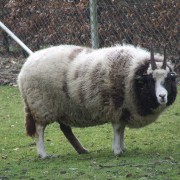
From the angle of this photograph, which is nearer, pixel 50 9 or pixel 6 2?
pixel 50 9

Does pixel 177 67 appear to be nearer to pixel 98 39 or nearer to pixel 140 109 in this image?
pixel 98 39

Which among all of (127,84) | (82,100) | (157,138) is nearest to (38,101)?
(82,100)

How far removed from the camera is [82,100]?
322 inches

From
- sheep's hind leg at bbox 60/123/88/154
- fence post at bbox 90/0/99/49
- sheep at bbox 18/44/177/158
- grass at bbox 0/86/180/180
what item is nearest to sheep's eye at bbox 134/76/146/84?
sheep at bbox 18/44/177/158

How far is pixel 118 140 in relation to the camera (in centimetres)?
811

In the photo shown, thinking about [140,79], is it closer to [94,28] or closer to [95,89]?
[95,89]

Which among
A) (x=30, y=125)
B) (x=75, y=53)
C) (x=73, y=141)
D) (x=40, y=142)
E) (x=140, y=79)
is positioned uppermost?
(x=75, y=53)

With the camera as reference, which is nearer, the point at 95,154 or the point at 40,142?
the point at 95,154

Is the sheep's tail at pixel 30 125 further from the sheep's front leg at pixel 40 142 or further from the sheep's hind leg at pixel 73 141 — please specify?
the sheep's hind leg at pixel 73 141

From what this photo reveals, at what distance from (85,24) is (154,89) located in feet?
16.8

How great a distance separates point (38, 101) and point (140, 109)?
1212mm

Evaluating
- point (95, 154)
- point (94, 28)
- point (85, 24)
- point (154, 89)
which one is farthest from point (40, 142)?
point (85, 24)

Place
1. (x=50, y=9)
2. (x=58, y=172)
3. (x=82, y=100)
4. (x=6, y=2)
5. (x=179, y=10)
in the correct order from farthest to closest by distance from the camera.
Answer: (x=6, y=2) → (x=50, y=9) → (x=179, y=10) → (x=82, y=100) → (x=58, y=172)

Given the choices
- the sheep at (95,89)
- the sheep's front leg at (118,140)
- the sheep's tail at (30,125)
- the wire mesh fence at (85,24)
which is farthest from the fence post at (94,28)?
the sheep's front leg at (118,140)
